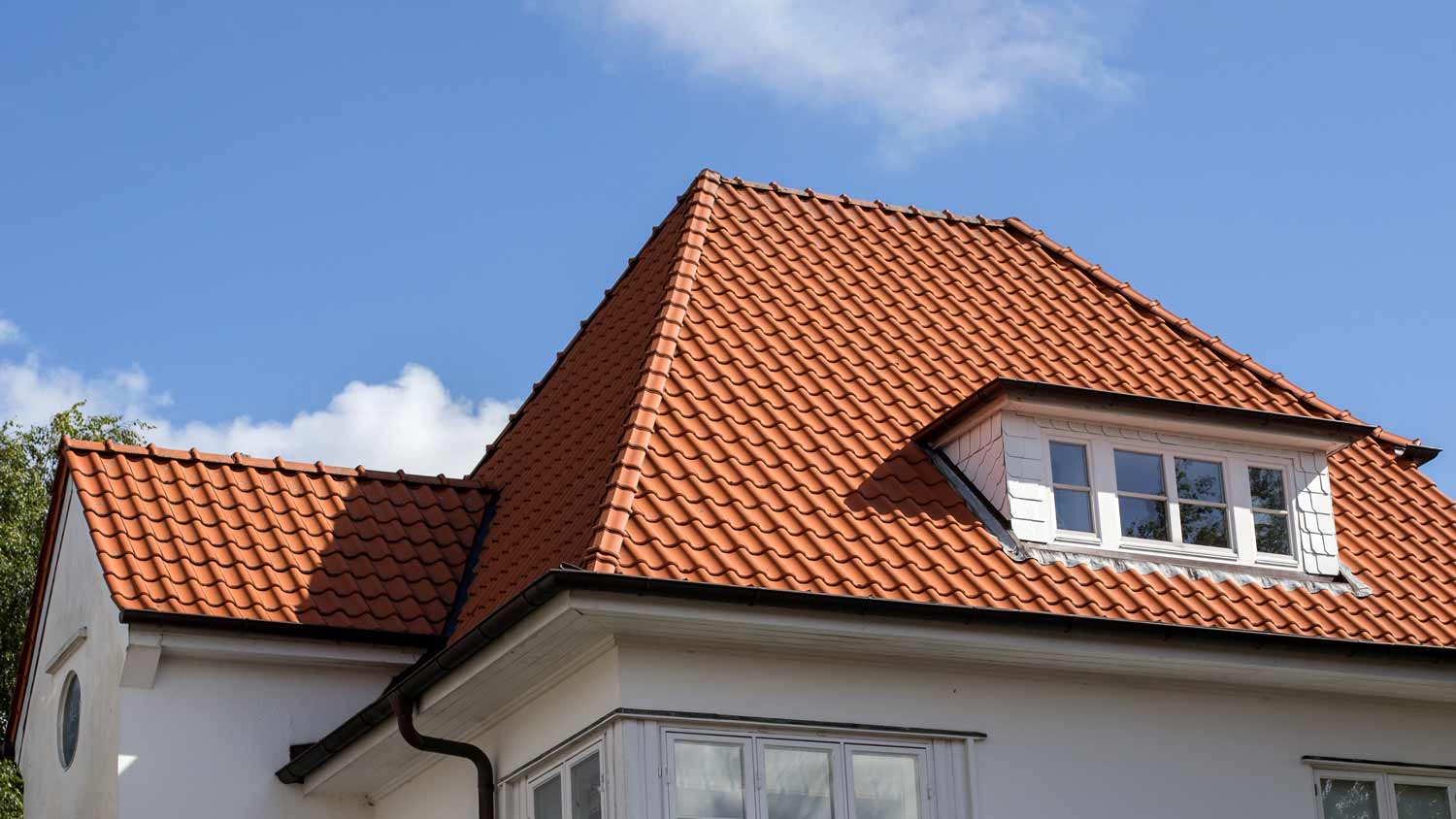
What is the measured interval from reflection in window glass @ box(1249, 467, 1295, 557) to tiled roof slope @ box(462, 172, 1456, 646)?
0.48 metres

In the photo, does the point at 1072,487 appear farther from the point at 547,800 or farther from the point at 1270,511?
the point at 547,800

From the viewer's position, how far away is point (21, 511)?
3003 centimetres

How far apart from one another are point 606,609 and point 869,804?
2114mm

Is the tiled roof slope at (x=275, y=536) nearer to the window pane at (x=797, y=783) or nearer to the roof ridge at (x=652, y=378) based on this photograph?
the roof ridge at (x=652, y=378)

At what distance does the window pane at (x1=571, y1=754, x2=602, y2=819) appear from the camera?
1103cm

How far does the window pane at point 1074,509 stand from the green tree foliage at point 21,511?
17895 millimetres

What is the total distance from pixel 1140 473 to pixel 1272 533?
3.64 ft

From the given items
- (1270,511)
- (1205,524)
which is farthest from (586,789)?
(1270,511)

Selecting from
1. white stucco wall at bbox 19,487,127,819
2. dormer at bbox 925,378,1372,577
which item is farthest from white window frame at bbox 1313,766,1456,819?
white stucco wall at bbox 19,487,127,819

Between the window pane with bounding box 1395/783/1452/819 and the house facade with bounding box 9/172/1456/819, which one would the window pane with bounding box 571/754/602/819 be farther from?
the window pane with bounding box 1395/783/1452/819

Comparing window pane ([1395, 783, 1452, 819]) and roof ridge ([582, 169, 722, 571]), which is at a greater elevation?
roof ridge ([582, 169, 722, 571])

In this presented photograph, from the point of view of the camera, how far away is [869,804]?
11281 mm

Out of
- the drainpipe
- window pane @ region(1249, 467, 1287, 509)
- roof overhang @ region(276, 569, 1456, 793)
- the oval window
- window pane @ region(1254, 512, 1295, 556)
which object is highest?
window pane @ region(1249, 467, 1287, 509)

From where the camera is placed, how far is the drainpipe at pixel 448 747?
1218 centimetres
